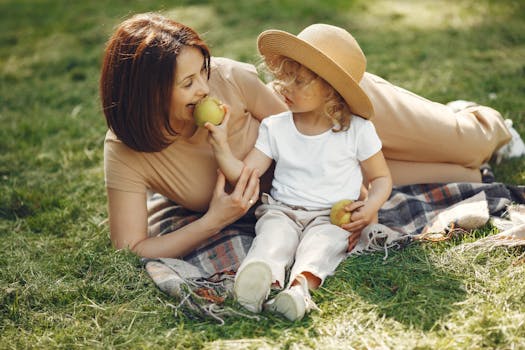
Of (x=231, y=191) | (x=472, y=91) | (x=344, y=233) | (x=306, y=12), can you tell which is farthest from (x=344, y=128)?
(x=306, y=12)

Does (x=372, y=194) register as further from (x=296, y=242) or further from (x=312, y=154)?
(x=296, y=242)

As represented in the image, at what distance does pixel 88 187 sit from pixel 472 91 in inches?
138

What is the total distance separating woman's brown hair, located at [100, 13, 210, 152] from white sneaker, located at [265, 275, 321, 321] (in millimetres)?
1135

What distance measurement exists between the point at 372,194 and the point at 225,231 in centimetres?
92

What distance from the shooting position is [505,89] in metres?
5.52

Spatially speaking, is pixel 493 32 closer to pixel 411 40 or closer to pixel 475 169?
pixel 411 40

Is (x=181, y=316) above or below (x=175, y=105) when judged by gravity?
below

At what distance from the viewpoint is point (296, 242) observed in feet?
10.7

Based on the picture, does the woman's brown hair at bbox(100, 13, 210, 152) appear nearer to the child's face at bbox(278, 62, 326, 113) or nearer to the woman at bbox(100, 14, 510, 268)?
the woman at bbox(100, 14, 510, 268)

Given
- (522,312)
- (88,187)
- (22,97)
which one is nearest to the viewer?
(522,312)

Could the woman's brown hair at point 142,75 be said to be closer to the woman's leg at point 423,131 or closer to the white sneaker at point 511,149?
the woman's leg at point 423,131

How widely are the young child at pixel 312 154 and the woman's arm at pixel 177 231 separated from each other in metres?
0.12

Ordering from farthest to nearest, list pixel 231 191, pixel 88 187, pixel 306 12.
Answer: pixel 306 12 < pixel 88 187 < pixel 231 191

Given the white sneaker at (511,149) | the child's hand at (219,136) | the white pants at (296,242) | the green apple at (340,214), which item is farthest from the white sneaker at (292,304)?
the white sneaker at (511,149)
